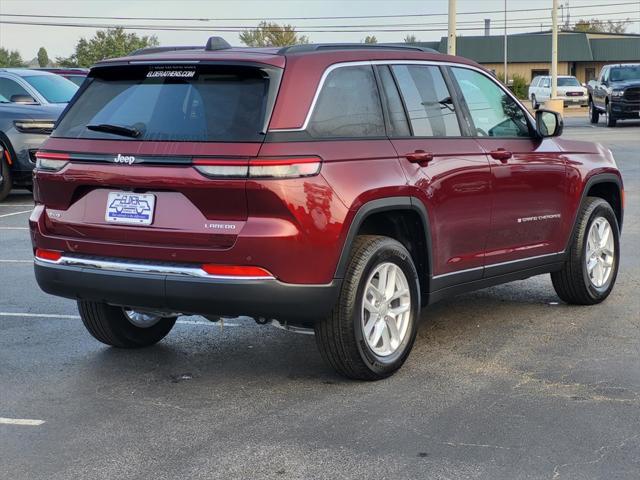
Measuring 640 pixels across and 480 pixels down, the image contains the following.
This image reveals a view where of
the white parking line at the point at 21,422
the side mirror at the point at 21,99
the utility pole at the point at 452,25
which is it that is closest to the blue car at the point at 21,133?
the side mirror at the point at 21,99

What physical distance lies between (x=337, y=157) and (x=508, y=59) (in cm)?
7893

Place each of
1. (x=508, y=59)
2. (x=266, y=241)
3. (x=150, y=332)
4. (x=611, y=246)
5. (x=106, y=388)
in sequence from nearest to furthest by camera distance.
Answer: (x=266, y=241) → (x=106, y=388) → (x=150, y=332) → (x=611, y=246) → (x=508, y=59)

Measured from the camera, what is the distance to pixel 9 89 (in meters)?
17.2

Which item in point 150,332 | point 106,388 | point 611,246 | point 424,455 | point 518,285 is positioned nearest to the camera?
point 424,455

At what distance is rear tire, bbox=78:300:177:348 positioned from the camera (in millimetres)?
6613

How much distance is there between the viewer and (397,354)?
20.0 feet

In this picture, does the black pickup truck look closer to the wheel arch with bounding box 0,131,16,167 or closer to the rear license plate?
the wheel arch with bounding box 0,131,16,167

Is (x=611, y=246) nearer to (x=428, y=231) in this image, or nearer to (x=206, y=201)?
(x=428, y=231)

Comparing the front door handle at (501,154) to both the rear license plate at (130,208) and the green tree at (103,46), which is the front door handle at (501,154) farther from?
the green tree at (103,46)

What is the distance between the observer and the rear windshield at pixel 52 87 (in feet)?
56.9

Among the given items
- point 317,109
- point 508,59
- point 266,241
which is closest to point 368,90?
point 317,109

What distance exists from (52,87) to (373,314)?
12972 mm

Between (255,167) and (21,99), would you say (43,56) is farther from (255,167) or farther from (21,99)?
(255,167)

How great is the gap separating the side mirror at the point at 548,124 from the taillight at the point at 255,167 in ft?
8.52
